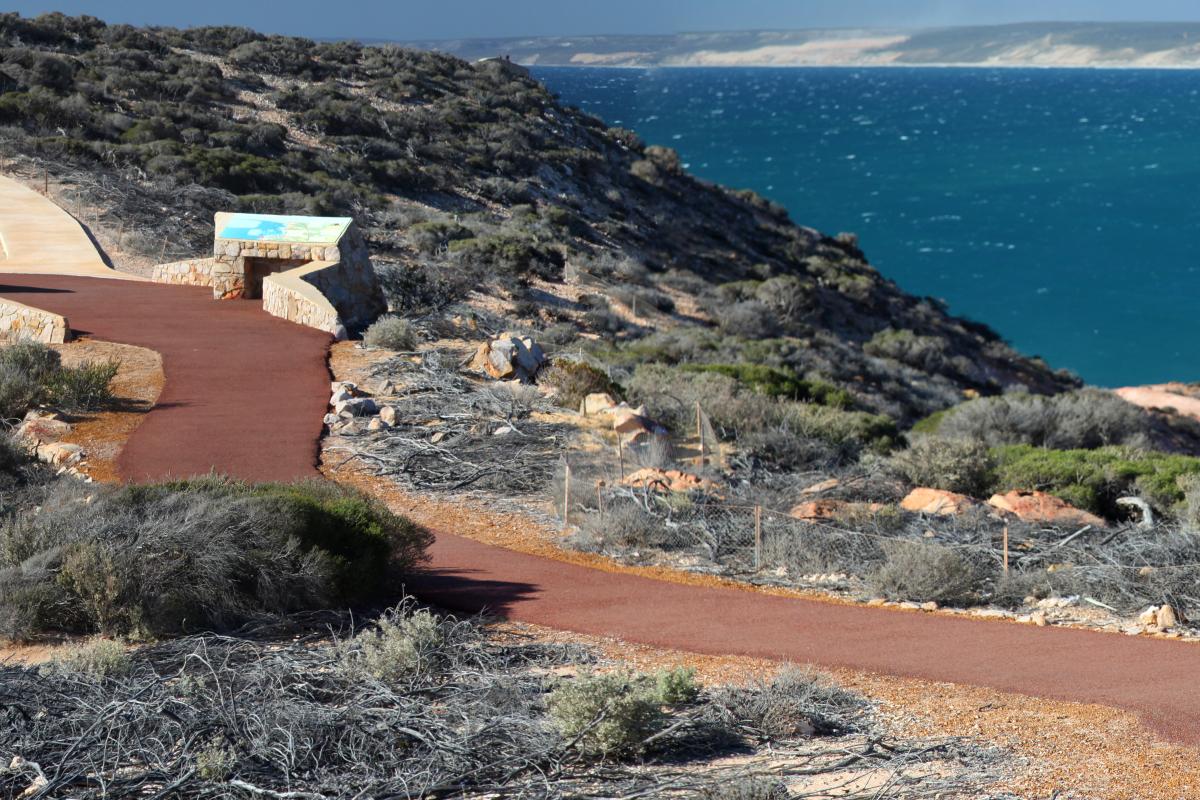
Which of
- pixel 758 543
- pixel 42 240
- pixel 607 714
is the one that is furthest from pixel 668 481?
pixel 42 240

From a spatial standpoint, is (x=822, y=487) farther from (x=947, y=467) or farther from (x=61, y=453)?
(x=61, y=453)

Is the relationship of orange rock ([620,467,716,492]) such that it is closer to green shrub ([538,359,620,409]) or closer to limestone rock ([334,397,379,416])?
green shrub ([538,359,620,409])

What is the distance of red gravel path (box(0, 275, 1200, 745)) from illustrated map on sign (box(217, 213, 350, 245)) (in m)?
5.54

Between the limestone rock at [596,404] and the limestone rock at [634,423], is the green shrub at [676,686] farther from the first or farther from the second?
the limestone rock at [596,404]

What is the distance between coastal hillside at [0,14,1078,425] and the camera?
26328 mm

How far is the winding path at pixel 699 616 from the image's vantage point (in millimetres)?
7984

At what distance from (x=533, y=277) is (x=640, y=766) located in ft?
74.7

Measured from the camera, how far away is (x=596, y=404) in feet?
50.6

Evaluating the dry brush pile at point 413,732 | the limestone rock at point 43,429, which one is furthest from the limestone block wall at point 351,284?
the dry brush pile at point 413,732

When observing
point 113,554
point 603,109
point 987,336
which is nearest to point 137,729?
point 113,554

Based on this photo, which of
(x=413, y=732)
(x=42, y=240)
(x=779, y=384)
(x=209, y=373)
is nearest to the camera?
(x=413, y=732)

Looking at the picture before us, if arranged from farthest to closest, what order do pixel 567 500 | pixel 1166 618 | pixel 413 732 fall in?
pixel 567 500
pixel 1166 618
pixel 413 732

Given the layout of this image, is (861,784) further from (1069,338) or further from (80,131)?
(1069,338)

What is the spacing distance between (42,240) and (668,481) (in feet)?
58.5
